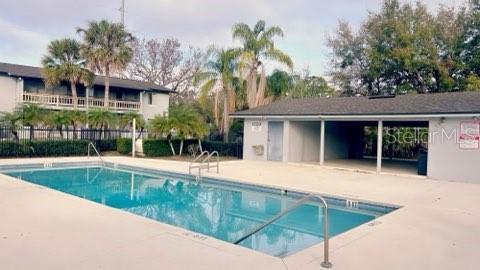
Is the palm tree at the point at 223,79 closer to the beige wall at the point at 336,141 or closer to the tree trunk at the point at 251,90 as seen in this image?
the tree trunk at the point at 251,90

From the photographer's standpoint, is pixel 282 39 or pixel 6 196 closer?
pixel 6 196

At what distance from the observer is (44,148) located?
18.4 m

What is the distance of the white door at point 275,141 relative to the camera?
1839 cm

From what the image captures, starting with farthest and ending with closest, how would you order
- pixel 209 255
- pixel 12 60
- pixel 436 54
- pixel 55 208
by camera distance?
pixel 12 60, pixel 436 54, pixel 55 208, pixel 209 255

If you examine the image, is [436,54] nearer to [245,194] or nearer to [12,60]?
[245,194]

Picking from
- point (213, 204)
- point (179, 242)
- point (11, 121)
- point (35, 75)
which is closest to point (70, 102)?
point (35, 75)

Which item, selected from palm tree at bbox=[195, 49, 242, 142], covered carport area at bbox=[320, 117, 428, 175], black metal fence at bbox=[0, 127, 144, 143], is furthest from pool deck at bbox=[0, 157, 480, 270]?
palm tree at bbox=[195, 49, 242, 142]

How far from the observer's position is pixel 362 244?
17.9 feet

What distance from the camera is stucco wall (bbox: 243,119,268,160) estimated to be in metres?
19.0

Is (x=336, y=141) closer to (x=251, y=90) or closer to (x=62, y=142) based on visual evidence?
(x=251, y=90)

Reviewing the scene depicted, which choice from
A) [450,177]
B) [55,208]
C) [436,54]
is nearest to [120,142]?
[55,208]

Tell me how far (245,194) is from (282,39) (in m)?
14.5

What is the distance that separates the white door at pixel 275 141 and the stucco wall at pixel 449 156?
6.93 m

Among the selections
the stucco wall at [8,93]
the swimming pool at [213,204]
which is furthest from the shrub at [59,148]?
the stucco wall at [8,93]
